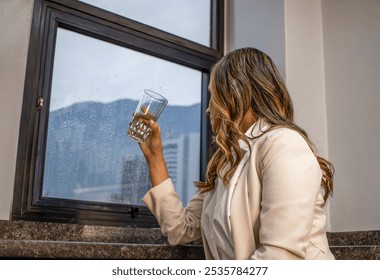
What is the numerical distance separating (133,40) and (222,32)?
1.78 feet

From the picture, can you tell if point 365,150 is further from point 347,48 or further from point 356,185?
point 347,48

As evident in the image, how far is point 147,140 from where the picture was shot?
144cm

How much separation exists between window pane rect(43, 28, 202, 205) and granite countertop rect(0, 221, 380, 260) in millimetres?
151

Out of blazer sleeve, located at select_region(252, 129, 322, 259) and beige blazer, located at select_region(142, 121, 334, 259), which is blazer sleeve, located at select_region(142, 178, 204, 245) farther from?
blazer sleeve, located at select_region(252, 129, 322, 259)

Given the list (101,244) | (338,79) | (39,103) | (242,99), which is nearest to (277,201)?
(242,99)

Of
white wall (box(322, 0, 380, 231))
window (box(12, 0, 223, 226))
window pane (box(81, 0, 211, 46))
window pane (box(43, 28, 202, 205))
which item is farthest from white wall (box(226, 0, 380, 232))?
window pane (box(43, 28, 202, 205))

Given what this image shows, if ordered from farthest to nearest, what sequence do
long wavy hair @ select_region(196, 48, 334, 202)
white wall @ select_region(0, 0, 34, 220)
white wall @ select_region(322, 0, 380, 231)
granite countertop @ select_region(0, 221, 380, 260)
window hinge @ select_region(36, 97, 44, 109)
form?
white wall @ select_region(322, 0, 380, 231)
window hinge @ select_region(36, 97, 44, 109)
white wall @ select_region(0, 0, 34, 220)
long wavy hair @ select_region(196, 48, 334, 202)
granite countertop @ select_region(0, 221, 380, 260)

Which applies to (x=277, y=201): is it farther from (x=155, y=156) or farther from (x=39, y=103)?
(x=39, y=103)

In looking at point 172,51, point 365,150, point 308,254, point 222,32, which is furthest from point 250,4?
point 308,254

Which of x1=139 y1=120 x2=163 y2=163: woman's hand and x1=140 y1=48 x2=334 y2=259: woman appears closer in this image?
x1=140 y1=48 x2=334 y2=259: woman

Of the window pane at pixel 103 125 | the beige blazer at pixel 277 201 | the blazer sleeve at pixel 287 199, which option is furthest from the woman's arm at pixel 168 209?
the window pane at pixel 103 125

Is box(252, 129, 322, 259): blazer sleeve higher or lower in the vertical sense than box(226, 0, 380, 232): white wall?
lower

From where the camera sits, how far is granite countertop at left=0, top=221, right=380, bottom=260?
108 cm

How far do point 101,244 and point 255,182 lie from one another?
397 mm
